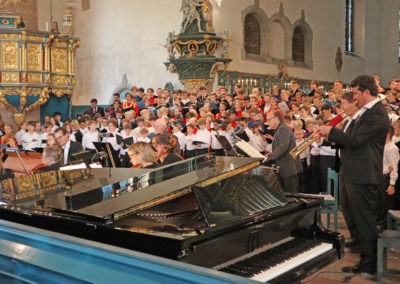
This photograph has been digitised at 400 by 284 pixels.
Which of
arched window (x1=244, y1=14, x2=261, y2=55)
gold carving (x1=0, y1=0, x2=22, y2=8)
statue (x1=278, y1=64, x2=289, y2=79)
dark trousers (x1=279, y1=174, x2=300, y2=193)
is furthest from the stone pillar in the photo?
dark trousers (x1=279, y1=174, x2=300, y2=193)

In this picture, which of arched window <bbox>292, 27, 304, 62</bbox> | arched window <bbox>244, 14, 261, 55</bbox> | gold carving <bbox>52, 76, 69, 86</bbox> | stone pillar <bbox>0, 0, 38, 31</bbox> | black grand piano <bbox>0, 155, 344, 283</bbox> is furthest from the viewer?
arched window <bbox>292, 27, 304, 62</bbox>

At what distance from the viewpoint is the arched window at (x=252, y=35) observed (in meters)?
18.9

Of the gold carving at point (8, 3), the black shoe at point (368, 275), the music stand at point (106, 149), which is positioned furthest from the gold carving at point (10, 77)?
the black shoe at point (368, 275)

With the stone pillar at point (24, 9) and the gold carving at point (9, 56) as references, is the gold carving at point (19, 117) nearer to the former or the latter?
the gold carving at point (9, 56)

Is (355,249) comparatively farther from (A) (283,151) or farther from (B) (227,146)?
(B) (227,146)

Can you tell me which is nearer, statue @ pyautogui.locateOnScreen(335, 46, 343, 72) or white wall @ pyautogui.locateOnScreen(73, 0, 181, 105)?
white wall @ pyautogui.locateOnScreen(73, 0, 181, 105)

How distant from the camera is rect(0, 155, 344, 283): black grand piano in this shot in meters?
2.96

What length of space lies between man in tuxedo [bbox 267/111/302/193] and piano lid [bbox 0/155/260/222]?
8.33ft

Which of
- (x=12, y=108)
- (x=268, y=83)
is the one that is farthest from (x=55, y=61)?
(x=268, y=83)

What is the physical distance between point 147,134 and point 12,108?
544cm

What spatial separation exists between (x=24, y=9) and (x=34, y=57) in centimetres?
207

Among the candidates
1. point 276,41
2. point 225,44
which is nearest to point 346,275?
point 225,44

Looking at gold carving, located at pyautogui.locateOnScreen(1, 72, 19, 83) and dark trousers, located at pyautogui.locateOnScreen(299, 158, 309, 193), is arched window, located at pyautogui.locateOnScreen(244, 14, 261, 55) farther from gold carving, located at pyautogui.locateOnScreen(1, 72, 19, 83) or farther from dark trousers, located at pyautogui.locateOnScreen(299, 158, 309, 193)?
dark trousers, located at pyautogui.locateOnScreen(299, 158, 309, 193)

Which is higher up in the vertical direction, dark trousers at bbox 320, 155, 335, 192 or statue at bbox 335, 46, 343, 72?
statue at bbox 335, 46, 343, 72
